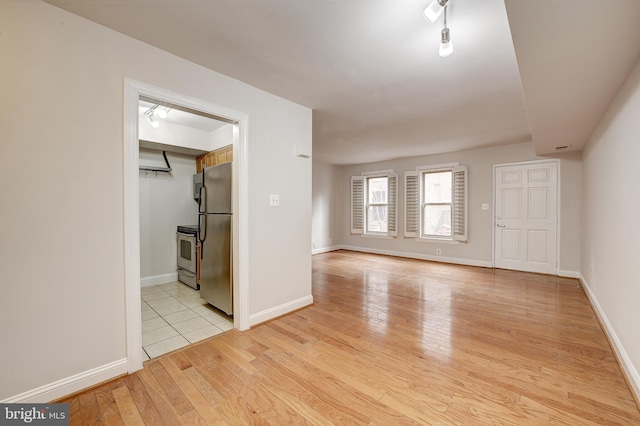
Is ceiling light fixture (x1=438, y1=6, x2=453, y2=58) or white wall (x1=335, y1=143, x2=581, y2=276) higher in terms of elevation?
ceiling light fixture (x1=438, y1=6, x2=453, y2=58)

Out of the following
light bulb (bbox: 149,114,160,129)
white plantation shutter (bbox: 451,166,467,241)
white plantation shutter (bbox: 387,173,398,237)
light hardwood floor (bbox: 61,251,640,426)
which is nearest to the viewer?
light hardwood floor (bbox: 61,251,640,426)

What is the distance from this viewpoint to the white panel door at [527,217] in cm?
478

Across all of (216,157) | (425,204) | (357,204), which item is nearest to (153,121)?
(216,157)

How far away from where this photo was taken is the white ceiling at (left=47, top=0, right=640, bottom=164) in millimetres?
1463

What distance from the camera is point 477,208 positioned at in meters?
5.59

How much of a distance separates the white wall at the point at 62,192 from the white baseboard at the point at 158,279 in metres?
2.64

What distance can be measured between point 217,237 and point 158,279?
6.65 ft

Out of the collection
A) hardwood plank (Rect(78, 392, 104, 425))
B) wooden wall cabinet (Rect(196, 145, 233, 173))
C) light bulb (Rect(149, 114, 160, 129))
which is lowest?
hardwood plank (Rect(78, 392, 104, 425))

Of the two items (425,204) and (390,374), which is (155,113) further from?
(425,204)

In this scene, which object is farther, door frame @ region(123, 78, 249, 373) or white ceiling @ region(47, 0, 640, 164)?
door frame @ region(123, 78, 249, 373)

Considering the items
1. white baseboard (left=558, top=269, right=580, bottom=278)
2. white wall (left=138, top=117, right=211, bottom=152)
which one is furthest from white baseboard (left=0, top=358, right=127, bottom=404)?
white baseboard (left=558, top=269, right=580, bottom=278)

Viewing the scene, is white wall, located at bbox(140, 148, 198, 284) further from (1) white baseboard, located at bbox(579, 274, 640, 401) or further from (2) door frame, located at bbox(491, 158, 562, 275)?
(2) door frame, located at bbox(491, 158, 562, 275)

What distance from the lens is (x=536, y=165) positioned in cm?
490

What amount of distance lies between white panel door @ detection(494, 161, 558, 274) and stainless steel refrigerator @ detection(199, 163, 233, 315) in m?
5.16
